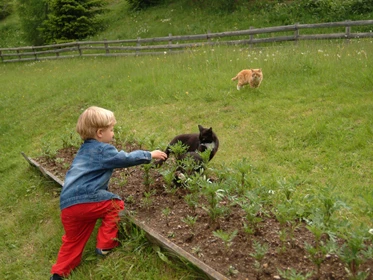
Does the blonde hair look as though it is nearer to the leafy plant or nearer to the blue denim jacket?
the blue denim jacket

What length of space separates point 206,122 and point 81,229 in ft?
13.9

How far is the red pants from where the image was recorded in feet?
11.7

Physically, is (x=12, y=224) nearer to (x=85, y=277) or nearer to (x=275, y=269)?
(x=85, y=277)

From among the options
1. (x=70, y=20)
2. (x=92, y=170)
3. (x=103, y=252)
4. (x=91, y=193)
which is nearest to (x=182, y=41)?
(x=70, y=20)

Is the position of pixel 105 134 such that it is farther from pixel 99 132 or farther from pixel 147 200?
pixel 147 200

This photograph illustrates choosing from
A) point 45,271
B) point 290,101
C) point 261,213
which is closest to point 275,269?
point 261,213

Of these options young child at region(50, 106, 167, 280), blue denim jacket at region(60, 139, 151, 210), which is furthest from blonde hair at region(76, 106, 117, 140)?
blue denim jacket at region(60, 139, 151, 210)

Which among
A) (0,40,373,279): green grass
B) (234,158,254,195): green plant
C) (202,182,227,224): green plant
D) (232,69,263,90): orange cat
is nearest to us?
(202,182,227,224): green plant

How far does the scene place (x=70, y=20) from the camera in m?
23.5

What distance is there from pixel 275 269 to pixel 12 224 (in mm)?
4034

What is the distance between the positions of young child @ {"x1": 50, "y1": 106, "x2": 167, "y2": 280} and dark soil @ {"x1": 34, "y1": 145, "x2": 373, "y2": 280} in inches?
14.3

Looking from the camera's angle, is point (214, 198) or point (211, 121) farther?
point (211, 121)

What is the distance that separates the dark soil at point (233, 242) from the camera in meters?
2.66

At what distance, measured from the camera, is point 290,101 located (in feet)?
24.4
